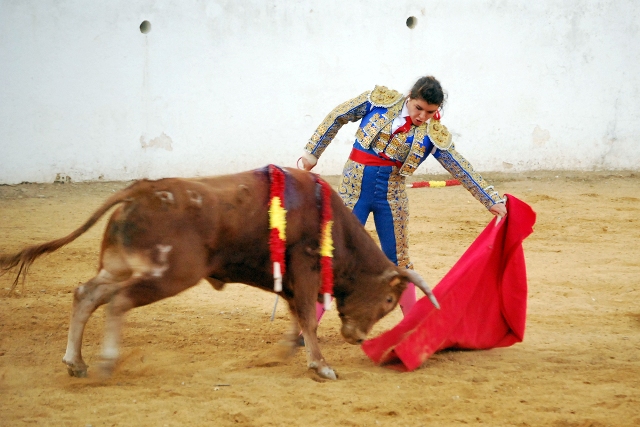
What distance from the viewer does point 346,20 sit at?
10555mm

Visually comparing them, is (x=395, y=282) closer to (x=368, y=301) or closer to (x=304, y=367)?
(x=368, y=301)

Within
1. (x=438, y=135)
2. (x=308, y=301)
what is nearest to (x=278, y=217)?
(x=308, y=301)

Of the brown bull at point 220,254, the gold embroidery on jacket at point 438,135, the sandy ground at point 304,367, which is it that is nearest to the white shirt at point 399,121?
the gold embroidery on jacket at point 438,135

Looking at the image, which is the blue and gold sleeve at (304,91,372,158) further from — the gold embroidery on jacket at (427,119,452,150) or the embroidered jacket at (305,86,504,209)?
the gold embroidery on jacket at (427,119,452,150)

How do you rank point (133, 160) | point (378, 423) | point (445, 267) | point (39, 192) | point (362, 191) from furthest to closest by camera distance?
point (133, 160)
point (39, 192)
point (445, 267)
point (362, 191)
point (378, 423)

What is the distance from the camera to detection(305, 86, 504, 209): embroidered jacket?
13.8 ft

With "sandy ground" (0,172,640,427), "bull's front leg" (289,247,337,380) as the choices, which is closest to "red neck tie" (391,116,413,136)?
"bull's front leg" (289,247,337,380)

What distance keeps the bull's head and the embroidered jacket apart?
0.61 metres

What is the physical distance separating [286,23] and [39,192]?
3962mm

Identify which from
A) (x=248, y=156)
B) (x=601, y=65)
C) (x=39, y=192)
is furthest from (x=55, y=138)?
(x=601, y=65)

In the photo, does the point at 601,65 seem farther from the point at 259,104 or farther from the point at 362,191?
the point at 362,191

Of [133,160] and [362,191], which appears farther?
[133,160]

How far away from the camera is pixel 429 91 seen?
13.0ft

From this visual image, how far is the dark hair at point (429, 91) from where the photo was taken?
3979mm
